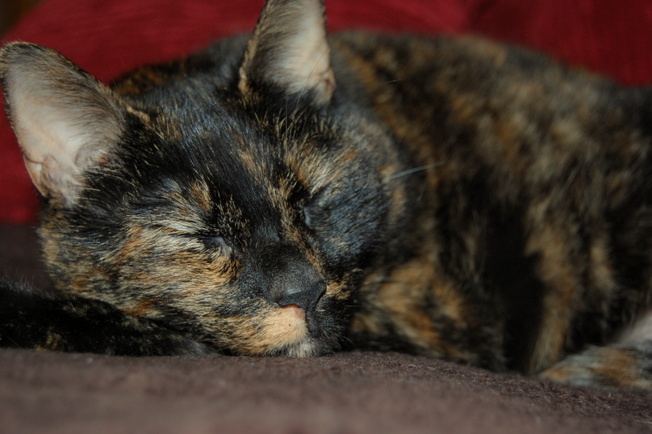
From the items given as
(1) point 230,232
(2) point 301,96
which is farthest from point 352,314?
(2) point 301,96

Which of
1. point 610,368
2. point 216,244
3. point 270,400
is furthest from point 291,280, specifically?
point 610,368

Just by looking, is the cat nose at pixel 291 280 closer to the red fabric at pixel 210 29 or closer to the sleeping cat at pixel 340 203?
the sleeping cat at pixel 340 203

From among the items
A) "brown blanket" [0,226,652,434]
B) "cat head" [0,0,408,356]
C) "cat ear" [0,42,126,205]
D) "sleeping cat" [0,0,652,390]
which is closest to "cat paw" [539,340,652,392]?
"sleeping cat" [0,0,652,390]

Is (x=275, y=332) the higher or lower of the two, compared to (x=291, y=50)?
lower

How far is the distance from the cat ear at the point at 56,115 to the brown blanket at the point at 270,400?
1.35 ft

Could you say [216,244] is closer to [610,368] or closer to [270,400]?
[270,400]

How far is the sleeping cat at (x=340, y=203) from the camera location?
0.93 metres

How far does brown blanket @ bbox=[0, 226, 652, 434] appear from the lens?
0.52 m

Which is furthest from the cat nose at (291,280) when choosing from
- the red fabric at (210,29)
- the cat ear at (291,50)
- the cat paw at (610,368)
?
the red fabric at (210,29)

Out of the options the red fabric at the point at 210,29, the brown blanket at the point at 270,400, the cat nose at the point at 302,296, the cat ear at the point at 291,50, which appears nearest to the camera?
the brown blanket at the point at 270,400

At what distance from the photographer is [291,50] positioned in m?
1.15

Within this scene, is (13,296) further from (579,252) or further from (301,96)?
(579,252)

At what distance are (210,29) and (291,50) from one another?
78 centimetres

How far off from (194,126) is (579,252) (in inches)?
33.7
